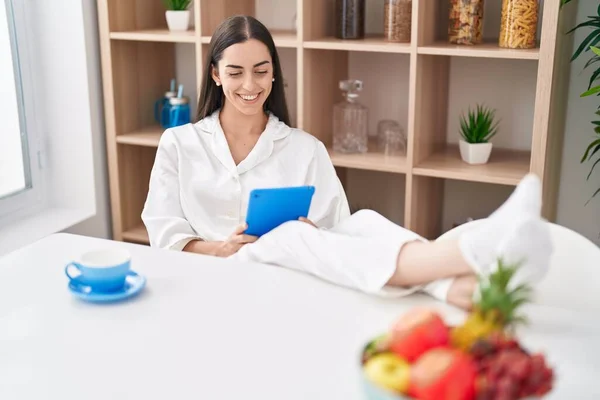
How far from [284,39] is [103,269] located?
55.0 inches

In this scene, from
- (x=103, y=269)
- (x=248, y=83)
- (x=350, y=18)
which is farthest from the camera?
(x=350, y=18)

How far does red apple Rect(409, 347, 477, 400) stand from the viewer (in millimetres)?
825

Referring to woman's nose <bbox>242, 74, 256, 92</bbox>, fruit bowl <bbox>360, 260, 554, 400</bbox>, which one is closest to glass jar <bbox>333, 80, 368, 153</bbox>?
woman's nose <bbox>242, 74, 256, 92</bbox>

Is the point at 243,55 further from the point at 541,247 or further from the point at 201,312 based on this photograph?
the point at 541,247

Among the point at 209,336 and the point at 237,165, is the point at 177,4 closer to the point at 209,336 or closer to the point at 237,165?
the point at 237,165

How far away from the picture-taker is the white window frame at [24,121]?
8.98 ft

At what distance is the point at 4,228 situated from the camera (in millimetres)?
2768

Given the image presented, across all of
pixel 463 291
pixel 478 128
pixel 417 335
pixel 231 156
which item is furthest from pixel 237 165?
pixel 417 335

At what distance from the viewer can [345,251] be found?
1.43m

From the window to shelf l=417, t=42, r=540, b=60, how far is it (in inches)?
57.7

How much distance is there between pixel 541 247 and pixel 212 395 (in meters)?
0.53

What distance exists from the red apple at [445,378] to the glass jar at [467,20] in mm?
1733

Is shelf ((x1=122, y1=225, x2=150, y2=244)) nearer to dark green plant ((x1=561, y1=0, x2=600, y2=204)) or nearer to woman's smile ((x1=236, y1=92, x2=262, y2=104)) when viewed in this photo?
woman's smile ((x1=236, y1=92, x2=262, y2=104))

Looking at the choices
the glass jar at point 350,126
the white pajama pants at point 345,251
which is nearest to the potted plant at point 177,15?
the glass jar at point 350,126
